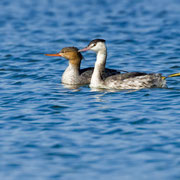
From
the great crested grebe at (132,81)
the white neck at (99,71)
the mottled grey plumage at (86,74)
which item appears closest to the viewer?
the great crested grebe at (132,81)

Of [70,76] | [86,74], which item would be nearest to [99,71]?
[86,74]

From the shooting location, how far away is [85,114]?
434 inches

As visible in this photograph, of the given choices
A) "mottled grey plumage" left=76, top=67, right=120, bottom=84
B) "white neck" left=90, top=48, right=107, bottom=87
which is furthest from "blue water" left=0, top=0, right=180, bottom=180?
"mottled grey plumage" left=76, top=67, right=120, bottom=84

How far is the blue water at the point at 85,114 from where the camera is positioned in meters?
8.11

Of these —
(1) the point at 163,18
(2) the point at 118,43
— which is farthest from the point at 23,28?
(1) the point at 163,18

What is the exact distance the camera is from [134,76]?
1341cm

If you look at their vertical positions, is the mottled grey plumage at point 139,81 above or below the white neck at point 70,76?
below

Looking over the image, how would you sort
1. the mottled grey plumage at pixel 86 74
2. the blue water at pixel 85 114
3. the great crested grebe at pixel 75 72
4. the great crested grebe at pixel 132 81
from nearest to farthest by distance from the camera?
1. the blue water at pixel 85 114
2. the great crested grebe at pixel 132 81
3. the mottled grey plumage at pixel 86 74
4. the great crested grebe at pixel 75 72

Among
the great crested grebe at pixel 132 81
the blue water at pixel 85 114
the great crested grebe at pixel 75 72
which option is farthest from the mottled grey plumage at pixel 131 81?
the great crested grebe at pixel 75 72

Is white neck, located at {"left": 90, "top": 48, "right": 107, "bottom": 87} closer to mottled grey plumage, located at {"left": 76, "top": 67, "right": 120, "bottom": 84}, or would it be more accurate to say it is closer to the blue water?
mottled grey plumage, located at {"left": 76, "top": 67, "right": 120, "bottom": 84}

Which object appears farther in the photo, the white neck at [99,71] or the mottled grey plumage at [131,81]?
the white neck at [99,71]

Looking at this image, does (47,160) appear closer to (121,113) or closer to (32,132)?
(32,132)

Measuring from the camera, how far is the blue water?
26.6 ft

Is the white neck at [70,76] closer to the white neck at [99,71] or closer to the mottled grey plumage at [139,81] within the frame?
the white neck at [99,71]
